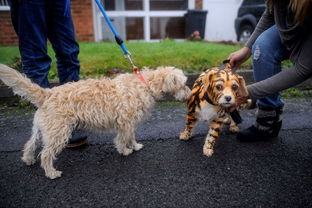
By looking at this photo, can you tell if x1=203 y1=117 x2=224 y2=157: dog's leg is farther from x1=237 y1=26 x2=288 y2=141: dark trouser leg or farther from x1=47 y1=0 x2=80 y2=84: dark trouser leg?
x1=47 y1=0 x2=80 y2=84: dark trouser leg

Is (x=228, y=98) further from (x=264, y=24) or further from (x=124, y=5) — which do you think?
(x=124, y=5)

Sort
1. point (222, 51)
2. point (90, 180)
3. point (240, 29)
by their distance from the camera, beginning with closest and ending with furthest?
point (90, 180) → point (222, 51) → point (240, 29)

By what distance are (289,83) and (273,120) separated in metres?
0.72

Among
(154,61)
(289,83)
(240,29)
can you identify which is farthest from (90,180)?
(240,29)

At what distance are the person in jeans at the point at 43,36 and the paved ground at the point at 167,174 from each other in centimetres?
59

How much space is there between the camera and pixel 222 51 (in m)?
6.54

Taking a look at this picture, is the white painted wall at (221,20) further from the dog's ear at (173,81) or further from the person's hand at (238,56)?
the dog's ear at (173,81)

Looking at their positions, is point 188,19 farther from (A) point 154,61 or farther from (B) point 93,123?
(B) point 93,123

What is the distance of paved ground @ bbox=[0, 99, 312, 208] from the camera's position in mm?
2148

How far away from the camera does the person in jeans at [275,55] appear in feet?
7.81

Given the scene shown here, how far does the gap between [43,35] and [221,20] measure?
9783mm

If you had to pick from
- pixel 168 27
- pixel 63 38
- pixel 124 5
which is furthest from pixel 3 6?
pixel 63 38

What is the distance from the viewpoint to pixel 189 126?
3193 millimetres

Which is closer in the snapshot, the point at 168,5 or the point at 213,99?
the point at 213,99
